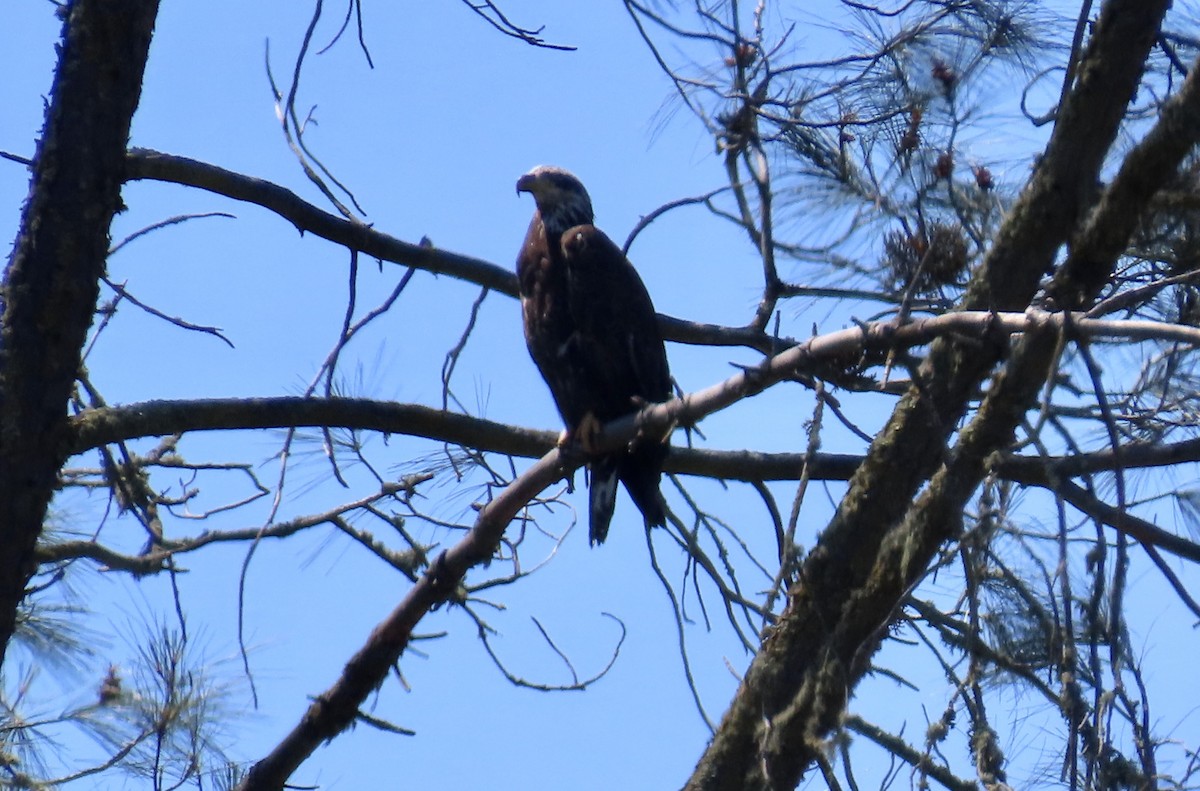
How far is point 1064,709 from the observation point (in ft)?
5.35

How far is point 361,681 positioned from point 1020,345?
5.97ft

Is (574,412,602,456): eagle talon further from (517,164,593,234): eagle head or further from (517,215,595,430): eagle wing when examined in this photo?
(517,164,593,234): eagle head

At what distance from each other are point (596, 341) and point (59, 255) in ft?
5.39

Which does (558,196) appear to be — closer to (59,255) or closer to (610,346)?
(610,346)

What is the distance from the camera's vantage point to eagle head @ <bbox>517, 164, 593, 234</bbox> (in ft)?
14.6

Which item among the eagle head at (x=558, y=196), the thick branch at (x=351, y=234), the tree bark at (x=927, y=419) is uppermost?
the eagle head at (x=558, y=196)

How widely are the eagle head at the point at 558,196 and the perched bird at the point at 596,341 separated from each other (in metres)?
0.23

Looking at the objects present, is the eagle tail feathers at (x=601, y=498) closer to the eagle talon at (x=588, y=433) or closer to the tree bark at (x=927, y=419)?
the eagle talon at (x=588, y=433)

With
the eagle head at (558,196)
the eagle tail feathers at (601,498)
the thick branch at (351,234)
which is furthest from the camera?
the eagle head at (558,196)

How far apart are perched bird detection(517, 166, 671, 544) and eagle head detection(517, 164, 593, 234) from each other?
0.77 feet

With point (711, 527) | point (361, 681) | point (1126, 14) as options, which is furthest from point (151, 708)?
point (1126, 14)

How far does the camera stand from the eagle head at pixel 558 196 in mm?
4438

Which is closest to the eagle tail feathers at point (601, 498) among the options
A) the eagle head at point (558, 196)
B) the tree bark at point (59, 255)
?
the eagle head at point (558, 196)

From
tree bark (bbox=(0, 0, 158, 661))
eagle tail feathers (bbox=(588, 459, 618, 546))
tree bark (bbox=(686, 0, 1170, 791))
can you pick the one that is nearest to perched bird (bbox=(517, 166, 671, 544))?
eagle tail feathers (bbox=(588, 459, 618, 546))
